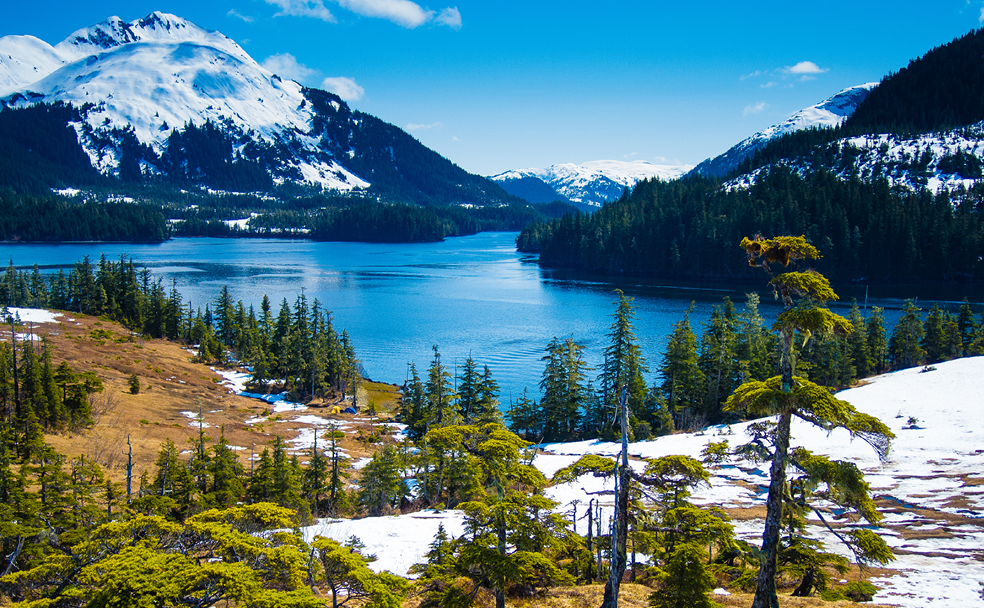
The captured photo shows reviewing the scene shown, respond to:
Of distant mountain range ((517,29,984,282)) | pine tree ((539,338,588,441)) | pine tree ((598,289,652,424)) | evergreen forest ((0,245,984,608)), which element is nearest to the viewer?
evergreen forest ((0,245,984,608))

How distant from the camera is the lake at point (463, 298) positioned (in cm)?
6838

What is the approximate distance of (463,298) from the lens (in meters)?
105

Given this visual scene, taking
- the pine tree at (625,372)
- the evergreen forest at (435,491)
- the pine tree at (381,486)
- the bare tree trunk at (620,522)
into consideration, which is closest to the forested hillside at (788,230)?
the evergreen forest at (435,491)

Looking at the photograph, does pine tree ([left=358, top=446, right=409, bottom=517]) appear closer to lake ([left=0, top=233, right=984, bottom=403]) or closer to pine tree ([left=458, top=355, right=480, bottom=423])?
pine tree ([left=458, top=355, right=480, bottom=423])

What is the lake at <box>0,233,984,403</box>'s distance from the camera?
6838cm

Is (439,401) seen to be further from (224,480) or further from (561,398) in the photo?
(224,480)

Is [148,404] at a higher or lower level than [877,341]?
lower

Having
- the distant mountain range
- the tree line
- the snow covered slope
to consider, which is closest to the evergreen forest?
the tree line

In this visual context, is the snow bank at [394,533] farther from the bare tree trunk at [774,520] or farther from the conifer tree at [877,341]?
the conifer tree at [877,341]

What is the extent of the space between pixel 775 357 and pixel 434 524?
36105 millimetres

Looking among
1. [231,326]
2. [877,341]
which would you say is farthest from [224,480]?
[231,326]

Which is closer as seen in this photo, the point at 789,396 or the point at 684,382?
the point at 789,396

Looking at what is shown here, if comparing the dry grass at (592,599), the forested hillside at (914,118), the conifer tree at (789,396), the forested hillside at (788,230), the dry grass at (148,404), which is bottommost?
the dry grass at (148,404)

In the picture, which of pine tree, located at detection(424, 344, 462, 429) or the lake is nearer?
pine tree, located at detection(424, 344, 462, 429)
